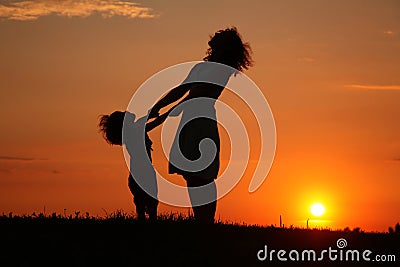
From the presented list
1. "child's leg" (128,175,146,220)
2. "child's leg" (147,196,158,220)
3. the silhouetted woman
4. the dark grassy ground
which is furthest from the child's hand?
the dark grassy ground

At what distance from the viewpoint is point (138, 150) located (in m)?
15.0

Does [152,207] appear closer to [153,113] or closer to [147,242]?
[153,113]

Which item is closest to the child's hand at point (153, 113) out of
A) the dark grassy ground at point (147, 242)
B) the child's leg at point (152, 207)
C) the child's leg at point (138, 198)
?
the child's leg at point (138, 198)

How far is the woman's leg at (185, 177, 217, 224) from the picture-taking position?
15.1 metres

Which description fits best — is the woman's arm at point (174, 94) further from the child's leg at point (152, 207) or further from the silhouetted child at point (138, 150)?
the child's leg at point (152, 207)

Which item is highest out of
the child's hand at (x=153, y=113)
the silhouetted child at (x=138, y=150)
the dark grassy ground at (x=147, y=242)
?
the child's hand at (x=153, y=113)

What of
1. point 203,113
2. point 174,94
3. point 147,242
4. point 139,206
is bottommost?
point 147,242

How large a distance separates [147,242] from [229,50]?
13.2 feet

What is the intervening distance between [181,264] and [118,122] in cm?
413

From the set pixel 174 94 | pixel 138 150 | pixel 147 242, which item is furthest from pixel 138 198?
pixel 147 242

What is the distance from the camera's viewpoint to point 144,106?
15469mm

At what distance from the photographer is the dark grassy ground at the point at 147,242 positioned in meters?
11.8

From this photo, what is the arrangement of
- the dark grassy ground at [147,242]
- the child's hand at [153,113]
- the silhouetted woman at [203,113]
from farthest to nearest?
the child's hand at [153,113]
the silhouetted woman at [203,113]
the dark grassy ground at [147,242]

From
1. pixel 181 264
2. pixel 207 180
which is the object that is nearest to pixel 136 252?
pixel 181 264
